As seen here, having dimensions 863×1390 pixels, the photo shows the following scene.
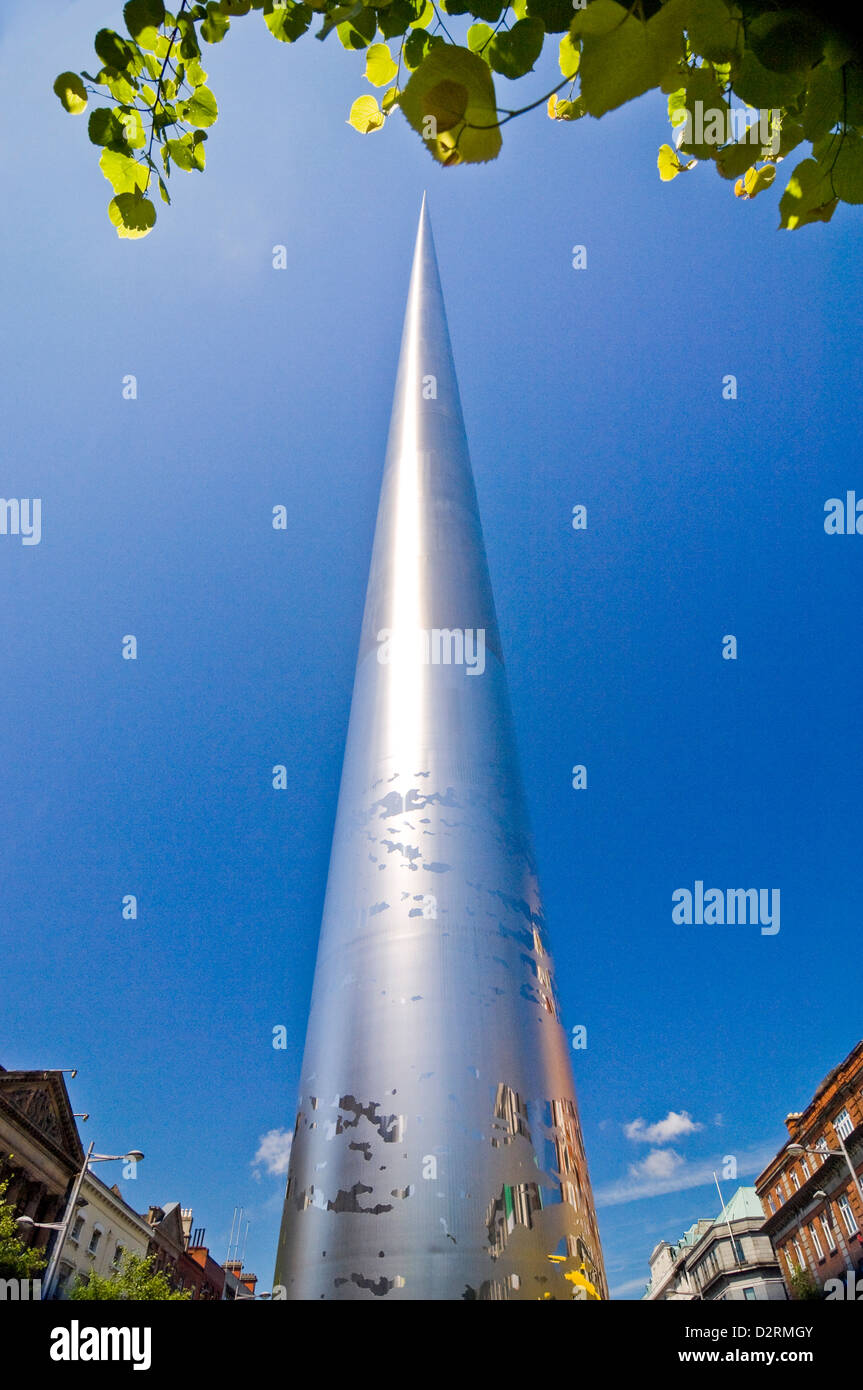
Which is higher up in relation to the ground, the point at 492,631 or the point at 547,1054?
the point at 492,631

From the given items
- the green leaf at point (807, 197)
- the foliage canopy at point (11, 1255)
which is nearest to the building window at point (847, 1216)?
the foliage canopy at point (11, 1255)

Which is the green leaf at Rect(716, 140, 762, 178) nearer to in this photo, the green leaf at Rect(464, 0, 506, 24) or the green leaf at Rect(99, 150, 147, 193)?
the green leaf at Rect(464, 0, 506, 24)

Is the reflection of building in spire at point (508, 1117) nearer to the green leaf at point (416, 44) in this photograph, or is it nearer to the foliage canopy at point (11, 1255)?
the green leaf at point (416, 44)

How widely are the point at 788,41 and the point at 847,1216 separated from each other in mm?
51782

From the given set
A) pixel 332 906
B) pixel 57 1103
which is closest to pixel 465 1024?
pixel 332 906

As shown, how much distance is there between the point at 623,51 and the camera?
1230mm

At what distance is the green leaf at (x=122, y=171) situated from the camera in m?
2.14

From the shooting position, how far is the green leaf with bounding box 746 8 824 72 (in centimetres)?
131

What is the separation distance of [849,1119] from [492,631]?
131 feet

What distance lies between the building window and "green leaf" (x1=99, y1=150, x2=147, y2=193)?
166 ft

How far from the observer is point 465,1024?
5734mm

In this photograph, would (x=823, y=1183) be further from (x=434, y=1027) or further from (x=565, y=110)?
(x=565, y=110)
